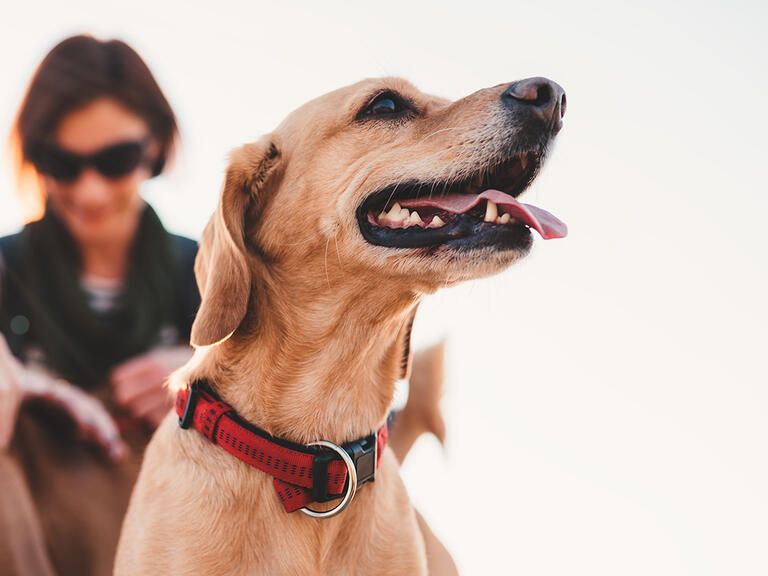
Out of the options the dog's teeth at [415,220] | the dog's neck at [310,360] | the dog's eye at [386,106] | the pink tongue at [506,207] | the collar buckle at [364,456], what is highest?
the dog's eye at [386,106]

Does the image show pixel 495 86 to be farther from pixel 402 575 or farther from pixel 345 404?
pixel 402 575

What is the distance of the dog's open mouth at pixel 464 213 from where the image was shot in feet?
8.21

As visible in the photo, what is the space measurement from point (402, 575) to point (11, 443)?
1961mm

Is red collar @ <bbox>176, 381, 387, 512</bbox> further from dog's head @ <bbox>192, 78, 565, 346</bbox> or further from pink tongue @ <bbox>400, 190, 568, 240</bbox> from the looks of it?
pink tongue @ <bbox>400, 190, 568, 240</bbox>

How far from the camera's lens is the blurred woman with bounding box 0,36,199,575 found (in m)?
3.47

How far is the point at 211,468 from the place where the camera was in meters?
2.50

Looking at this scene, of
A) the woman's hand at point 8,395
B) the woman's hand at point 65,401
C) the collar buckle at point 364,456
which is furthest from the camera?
the woman's hand at point 65,401

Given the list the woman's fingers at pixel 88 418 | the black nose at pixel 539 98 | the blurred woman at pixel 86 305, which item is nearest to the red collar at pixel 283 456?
the woman's fingers at pixel 88 418

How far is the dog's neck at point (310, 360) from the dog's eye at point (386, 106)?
74cm

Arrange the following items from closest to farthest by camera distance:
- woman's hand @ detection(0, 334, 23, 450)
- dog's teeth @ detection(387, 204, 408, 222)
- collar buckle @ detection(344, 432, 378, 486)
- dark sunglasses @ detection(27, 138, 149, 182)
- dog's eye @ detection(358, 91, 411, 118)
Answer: collar buckle @ detection(344, 432, 378, 486), dog's teeth @ detection(387, 204, 408, 222), dog's eye @ detection(358, 91, 411, 118), woman's hand @ detection(0, 334, 23, 450), dark sunglasses @ detection(27, 138, 149, 182)

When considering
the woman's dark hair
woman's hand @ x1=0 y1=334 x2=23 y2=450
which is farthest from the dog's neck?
the woman's dark hair

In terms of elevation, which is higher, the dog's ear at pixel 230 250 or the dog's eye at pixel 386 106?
the dog's eye at pixel 386 106

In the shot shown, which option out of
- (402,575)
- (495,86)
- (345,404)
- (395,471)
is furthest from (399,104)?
(402,575)

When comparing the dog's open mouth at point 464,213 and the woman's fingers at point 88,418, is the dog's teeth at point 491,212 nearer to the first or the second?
the dog's open mouth at point 464,213
